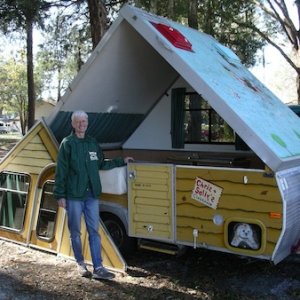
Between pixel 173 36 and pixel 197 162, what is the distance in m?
2.17

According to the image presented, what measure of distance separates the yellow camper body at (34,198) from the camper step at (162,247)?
26.1 inches

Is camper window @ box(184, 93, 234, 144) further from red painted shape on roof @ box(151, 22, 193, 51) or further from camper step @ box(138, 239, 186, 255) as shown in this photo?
camper step @ box(138, 239, 186, 255)

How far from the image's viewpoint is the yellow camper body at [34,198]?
6.15 meters

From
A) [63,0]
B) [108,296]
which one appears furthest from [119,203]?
[63,0]

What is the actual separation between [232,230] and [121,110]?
A: 356 cm

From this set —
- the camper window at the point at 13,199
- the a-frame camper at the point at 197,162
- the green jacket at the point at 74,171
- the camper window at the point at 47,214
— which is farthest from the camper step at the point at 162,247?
the camper window at the point at 13,199

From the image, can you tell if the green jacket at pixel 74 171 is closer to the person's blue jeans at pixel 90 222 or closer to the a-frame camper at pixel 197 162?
the person's blue jeans at pixel 90 222

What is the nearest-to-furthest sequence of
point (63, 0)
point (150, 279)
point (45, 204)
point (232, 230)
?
point (232, 230), point (150, 279), point (45, 204), point (63, 0)

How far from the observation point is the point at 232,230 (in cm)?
500

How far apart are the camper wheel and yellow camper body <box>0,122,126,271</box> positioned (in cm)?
47

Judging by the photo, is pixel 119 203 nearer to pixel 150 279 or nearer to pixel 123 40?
pixel 150 279

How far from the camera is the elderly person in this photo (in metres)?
5.12

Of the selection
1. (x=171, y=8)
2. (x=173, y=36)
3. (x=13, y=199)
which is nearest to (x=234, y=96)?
(x=173, y=36)

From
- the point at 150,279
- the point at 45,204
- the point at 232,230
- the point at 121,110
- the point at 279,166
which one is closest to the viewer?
the point at 279,166
